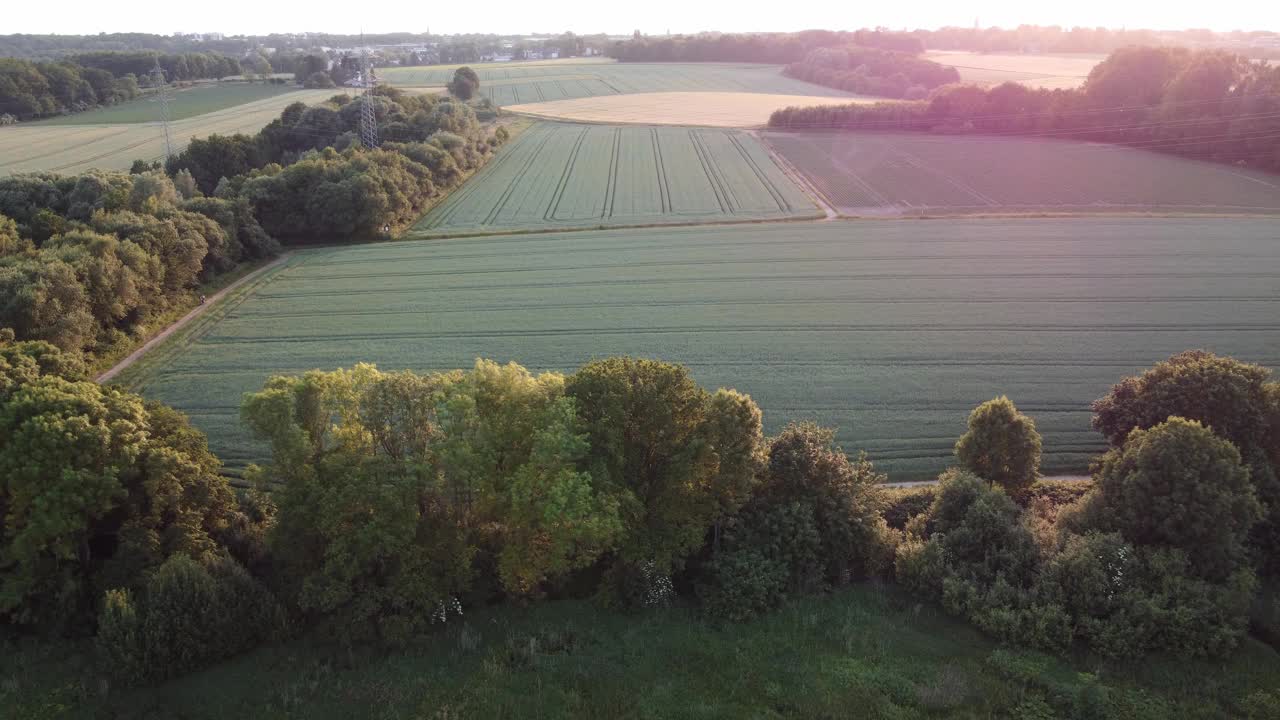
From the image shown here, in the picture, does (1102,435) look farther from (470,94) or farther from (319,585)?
(470,94)

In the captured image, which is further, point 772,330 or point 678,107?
point 678,107

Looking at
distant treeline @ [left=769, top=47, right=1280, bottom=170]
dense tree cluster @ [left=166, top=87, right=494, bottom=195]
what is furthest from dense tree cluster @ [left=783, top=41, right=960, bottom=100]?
dense tree cluster @ [left=166, top=87, right=494, bottom=195]

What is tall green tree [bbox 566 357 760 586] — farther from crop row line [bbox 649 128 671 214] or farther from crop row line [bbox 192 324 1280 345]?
crop row line [bbox 649 128 671 214]

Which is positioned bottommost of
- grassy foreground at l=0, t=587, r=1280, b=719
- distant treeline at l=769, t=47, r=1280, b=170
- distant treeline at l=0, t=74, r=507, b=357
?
grassy foreground at l=0, t=587, r=1280, b=719

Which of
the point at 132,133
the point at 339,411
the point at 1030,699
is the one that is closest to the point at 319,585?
the point at 339,411

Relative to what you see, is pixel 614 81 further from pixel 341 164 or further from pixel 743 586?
pixel 743 586

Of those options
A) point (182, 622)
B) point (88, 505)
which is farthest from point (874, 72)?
point (182, 622)
